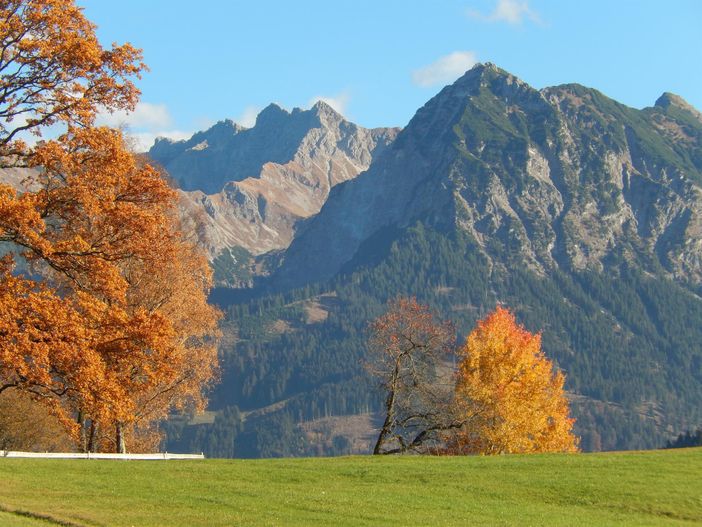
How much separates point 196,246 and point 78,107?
27.2 m

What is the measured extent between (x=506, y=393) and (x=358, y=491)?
132 feet

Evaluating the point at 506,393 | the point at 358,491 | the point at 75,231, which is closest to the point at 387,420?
the point at 506,393

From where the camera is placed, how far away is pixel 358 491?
3844 centimetres

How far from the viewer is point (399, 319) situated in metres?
63.0

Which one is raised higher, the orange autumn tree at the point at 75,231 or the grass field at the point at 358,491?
the orange autumn tree at the point at 75,231

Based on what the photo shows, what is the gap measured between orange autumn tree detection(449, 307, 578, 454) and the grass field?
23887mm

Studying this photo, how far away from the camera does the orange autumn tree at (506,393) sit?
244 ft

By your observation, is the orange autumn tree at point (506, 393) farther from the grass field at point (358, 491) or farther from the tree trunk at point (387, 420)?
the grass field at point (358, 491)

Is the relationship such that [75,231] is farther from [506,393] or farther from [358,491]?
[506,393]

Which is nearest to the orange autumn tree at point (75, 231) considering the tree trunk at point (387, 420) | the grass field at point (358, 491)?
the grass field at point (358, 491)

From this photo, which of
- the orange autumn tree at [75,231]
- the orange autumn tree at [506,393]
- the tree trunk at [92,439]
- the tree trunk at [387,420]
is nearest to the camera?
the orange autumn tree at [75,231]

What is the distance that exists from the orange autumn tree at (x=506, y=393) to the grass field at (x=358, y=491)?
23.9 m

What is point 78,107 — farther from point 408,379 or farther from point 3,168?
point 408,379

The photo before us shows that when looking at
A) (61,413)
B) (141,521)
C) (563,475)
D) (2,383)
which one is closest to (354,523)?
(141,521)
